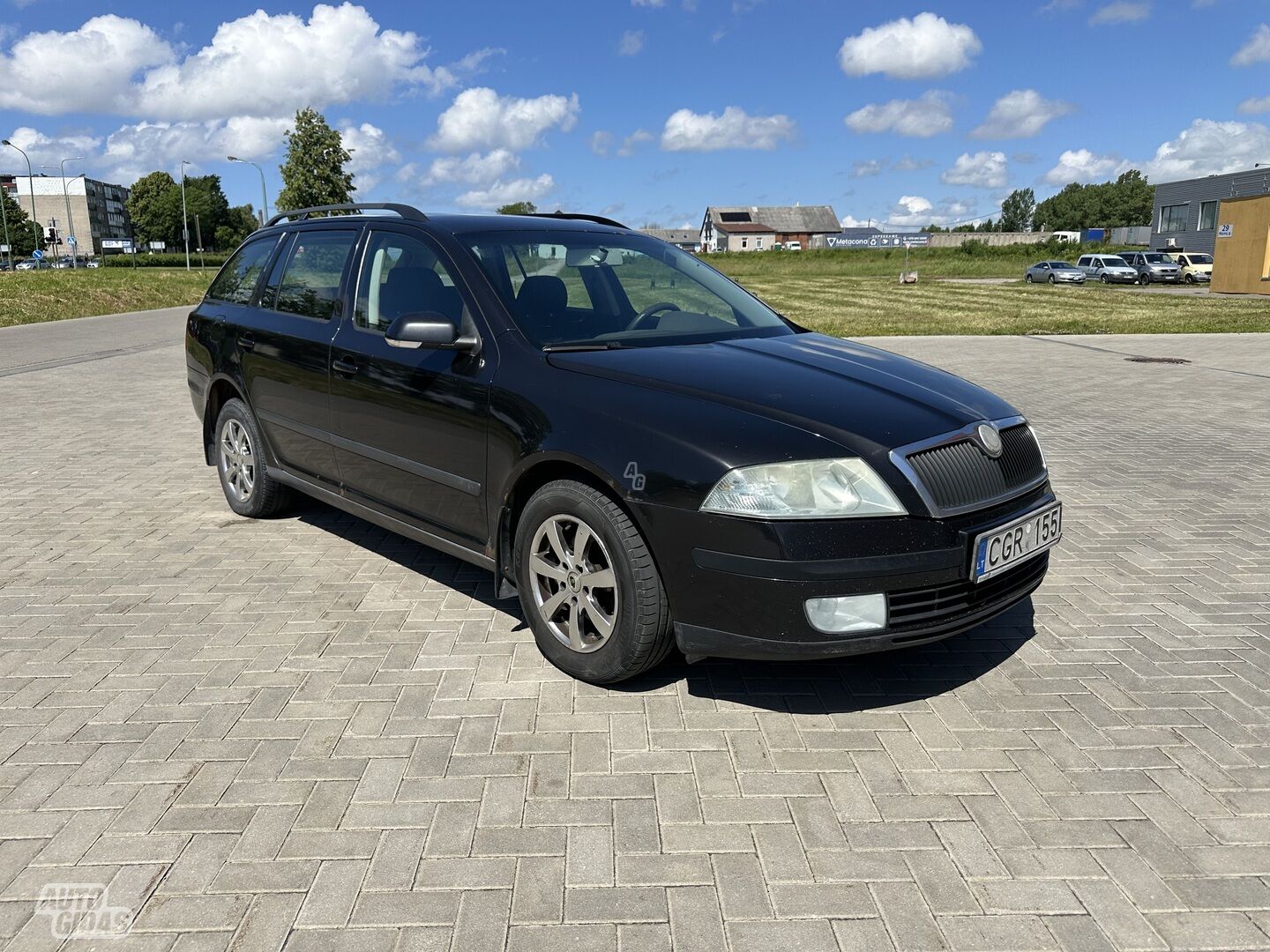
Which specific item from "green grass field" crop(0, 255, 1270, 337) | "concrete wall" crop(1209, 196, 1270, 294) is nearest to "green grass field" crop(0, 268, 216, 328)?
"green grass field" crop(0, 255, 1270, 337)

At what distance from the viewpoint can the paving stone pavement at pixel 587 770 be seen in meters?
2.39

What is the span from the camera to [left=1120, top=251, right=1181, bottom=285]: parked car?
44188mm

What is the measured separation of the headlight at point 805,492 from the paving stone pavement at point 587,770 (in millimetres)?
807

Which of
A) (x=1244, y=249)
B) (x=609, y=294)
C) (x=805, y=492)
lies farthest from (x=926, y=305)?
→ (x=805, y=492)

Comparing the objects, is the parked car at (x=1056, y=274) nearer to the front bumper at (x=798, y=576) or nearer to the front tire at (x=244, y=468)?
the front tire at (x=244, y=468)

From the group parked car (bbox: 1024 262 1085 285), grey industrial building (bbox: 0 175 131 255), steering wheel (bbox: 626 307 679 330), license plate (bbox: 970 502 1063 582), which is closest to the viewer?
license plate (bbox: 970 502 1063 582)

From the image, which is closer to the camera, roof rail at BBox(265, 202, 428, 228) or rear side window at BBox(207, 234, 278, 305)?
roof rail at BBox(265, 202, 428, 228)

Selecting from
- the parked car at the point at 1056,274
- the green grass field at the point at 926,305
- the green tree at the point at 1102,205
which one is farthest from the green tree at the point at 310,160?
the green tree at the point at 1102,205

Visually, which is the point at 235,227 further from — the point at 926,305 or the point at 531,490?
the point at 531,490

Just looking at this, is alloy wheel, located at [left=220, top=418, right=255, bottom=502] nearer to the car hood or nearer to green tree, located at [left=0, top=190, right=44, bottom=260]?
the car hood

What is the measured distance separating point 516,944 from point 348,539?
365cm

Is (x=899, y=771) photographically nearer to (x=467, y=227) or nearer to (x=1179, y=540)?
(x=467, y=227)

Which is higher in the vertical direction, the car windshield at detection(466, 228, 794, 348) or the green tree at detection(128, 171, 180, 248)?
the green tree at detection(128, 171, 180, 248)

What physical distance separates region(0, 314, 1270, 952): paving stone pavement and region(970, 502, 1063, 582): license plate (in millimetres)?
538
